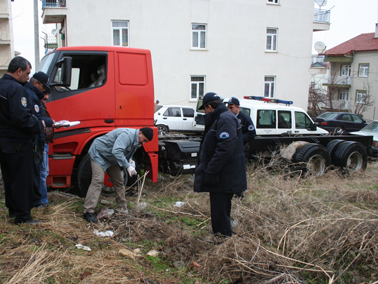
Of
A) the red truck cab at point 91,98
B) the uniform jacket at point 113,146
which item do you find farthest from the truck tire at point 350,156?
the uniform jacket at point 113,146

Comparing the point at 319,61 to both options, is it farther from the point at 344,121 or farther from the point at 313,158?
the point at 313,158

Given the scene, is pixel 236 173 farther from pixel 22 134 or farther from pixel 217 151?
pixel 22 134

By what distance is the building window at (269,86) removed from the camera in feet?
74.6

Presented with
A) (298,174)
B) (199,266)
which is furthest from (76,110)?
(298,174)

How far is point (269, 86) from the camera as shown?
22797mm

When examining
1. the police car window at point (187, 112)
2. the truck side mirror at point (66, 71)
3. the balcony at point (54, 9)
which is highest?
the balcony at point (54, 9)

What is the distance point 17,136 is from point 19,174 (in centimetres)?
43

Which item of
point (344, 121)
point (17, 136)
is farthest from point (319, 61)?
point (17, 136)

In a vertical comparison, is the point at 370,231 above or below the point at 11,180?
below

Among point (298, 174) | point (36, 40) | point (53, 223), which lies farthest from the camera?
point (36, 40)

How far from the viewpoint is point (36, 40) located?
40.4 feet

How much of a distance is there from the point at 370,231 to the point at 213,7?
1970 centimetres

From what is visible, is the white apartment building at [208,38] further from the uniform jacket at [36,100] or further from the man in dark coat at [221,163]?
the man in dark coat at [221,163]

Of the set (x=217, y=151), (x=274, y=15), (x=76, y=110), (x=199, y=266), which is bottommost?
(x=199, y=266)
